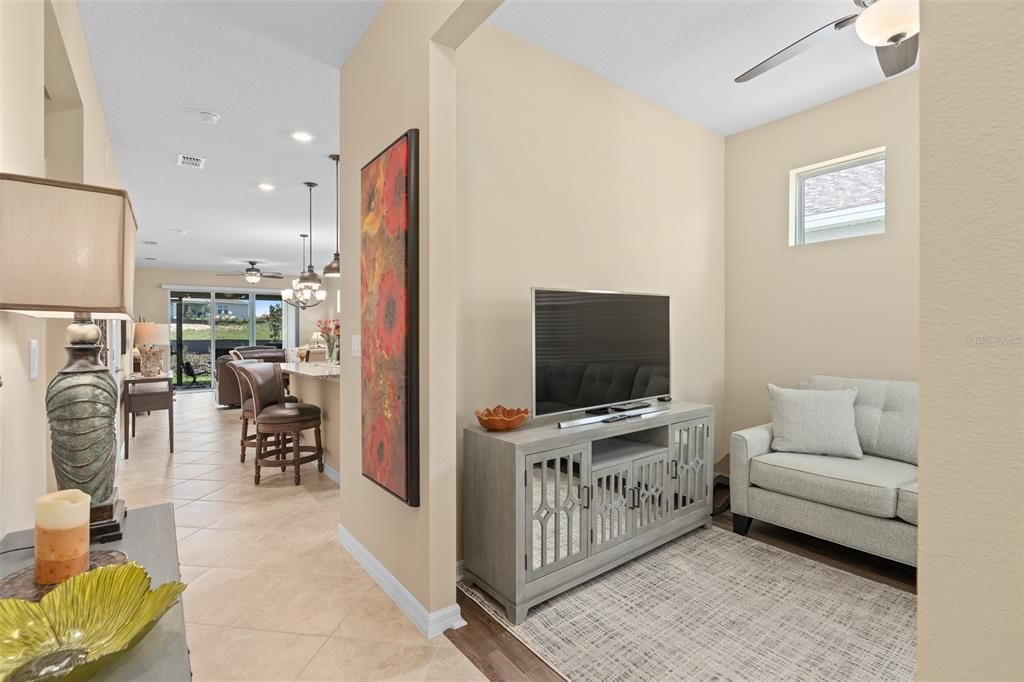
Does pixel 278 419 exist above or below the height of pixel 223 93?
below

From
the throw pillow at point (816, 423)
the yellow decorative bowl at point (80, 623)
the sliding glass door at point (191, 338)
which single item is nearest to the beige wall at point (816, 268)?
the throw pillow at point (816, 423)

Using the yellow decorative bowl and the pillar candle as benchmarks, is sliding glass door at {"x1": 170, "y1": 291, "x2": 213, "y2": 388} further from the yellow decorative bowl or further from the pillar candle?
the yellow decorative bowl

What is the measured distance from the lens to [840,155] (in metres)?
3.54

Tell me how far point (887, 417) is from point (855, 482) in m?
0.70

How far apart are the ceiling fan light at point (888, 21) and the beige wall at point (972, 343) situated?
171cm

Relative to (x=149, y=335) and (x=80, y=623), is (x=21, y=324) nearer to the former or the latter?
(x=80, y=623)

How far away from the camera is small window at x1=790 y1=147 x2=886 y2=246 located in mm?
3424

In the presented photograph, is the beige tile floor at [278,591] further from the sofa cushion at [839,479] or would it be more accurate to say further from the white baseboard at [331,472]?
the sofa cushion at [839,479]

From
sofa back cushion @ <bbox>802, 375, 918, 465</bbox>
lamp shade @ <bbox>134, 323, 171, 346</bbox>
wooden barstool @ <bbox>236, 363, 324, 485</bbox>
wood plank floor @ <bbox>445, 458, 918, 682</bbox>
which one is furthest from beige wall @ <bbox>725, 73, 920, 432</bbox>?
lamp shade @ <bbox>134, 323, 171, 346</bbox>

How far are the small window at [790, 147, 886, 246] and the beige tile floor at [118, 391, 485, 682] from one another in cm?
370

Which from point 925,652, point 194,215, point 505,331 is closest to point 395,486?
point 505,331

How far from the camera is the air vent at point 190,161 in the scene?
4.24 m

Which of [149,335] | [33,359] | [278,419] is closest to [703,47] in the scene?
[33,359]

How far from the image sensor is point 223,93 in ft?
10.3
